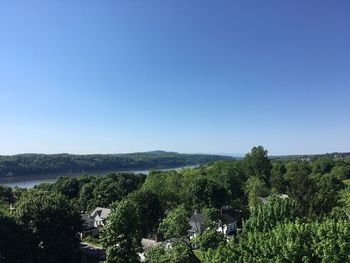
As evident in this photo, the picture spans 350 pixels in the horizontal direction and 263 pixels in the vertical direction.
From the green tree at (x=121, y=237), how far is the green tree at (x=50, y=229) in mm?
8564

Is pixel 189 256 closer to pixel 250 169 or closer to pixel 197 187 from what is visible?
pixel 197 187

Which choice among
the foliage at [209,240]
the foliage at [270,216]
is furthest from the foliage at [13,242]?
the foliage at [270,216]

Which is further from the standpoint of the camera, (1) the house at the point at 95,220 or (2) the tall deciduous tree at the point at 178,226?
(1) the house at the point at 95,220

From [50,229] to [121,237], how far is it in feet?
34.1

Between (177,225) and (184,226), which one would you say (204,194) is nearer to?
(184,226)

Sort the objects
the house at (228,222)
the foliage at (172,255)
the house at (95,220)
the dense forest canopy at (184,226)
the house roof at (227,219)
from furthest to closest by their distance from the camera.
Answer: the house at (95,220) < the house roof at (227,219) < the house at (228,222) < the foliage at (172,255) < the dense forest canopy at (184,226)

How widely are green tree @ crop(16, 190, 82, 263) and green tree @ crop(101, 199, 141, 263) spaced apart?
856 centimetres

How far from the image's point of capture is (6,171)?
436ft

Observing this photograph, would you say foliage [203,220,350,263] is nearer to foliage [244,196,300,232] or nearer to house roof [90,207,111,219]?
foliage [244,196,300,232]

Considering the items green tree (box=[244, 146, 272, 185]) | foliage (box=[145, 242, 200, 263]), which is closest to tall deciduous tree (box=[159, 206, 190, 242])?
foliage (box=[145, 242, 200, 263])

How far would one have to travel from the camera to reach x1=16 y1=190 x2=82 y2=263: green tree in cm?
3019

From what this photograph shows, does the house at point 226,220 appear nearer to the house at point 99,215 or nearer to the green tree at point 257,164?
the house at point 99,215

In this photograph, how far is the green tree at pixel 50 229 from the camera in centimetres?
3019

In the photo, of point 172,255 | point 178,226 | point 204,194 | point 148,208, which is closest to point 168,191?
point 204,194
